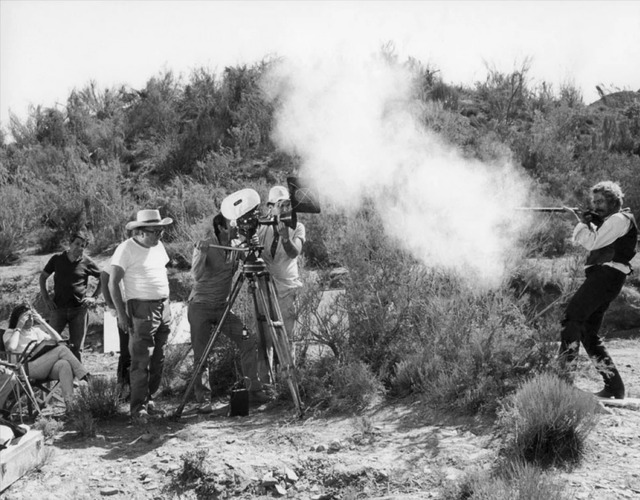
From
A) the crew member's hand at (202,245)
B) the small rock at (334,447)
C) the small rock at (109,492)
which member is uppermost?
the crew member's hand at (202,245)

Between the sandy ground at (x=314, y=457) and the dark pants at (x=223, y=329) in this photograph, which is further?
the dark pants at (x=223, y=329)

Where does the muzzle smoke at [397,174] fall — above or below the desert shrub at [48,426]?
above

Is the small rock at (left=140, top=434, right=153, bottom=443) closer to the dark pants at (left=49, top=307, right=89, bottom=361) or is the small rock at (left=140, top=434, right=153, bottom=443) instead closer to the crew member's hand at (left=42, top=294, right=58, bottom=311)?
the dark pants at (left=49, top=307, right=89, bottom=361)

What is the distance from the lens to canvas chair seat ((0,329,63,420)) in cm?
652

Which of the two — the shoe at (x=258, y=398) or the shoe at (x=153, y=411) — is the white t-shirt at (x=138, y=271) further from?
the shoe at (x=258, y=398)

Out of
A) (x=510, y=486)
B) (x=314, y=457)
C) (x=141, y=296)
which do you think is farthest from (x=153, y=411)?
(x=510, y=486)

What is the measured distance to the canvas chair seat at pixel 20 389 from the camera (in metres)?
6.52

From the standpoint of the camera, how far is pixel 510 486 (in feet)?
14.7

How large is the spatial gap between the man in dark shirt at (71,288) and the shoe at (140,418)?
74.6 inches

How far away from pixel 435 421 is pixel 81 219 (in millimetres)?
9224

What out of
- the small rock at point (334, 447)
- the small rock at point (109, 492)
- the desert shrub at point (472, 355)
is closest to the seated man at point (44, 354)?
the small rock at point (109, 492)

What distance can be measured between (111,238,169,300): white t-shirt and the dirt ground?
3.64 ft

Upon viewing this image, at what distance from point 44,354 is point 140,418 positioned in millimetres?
1309

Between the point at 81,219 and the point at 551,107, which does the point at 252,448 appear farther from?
the point at 551,107
